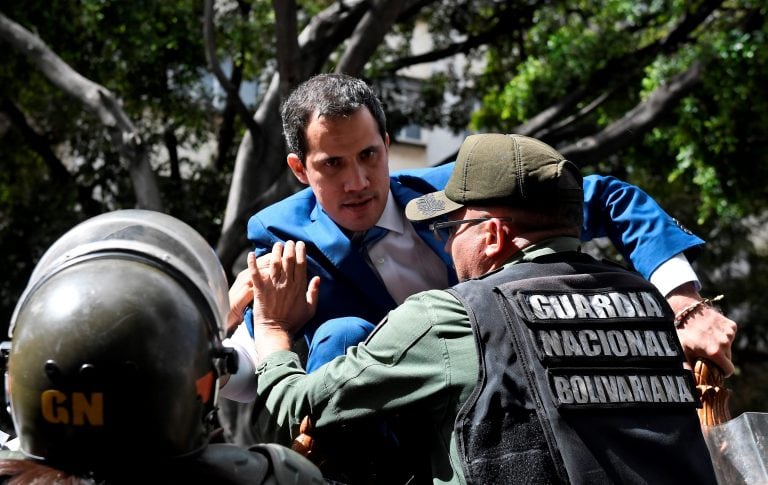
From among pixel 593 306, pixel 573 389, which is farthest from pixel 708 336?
pixel 573 389

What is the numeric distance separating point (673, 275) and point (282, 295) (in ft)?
3.90

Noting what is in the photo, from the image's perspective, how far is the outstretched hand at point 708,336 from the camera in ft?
10.5

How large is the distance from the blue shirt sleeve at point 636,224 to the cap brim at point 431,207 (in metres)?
0.61

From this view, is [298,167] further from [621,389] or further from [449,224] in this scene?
[621,389]

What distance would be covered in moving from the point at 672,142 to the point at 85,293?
9.20m

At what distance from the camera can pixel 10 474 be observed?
208cm

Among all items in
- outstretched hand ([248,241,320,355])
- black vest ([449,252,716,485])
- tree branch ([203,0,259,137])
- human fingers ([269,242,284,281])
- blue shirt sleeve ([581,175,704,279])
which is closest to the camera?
black vest ([449,252,716,485])

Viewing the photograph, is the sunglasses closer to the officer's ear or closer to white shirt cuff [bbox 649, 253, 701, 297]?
the officer's ear

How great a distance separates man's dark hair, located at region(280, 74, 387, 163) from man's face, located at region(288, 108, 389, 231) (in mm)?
30

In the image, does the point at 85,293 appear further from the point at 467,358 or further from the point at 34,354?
Result: the point at 467,358

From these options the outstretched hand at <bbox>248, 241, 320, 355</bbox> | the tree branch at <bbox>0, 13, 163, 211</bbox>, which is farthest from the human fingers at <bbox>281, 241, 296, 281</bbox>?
the tree branch at <bbox>0, 13, 163, 211</bbox>

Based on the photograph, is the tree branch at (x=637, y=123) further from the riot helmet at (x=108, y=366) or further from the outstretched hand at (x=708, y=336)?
the riot helmet at (x=108, y=366)

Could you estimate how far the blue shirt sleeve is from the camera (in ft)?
11.2

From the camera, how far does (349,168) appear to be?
3703mm
